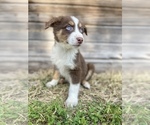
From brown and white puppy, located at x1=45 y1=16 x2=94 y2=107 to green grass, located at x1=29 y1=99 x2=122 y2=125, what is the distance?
0.06 meters

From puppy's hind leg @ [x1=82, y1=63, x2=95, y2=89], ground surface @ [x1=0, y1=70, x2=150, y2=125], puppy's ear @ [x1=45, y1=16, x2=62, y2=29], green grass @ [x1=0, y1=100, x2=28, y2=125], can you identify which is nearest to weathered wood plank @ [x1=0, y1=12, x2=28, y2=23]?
puppy's ear @ [x1=45, y1=16, x2=62, y2=29]

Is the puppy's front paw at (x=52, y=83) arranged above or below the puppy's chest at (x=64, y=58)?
below

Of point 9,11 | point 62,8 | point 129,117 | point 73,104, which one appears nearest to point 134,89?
point 129,117

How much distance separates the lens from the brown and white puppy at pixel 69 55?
160 centimetres

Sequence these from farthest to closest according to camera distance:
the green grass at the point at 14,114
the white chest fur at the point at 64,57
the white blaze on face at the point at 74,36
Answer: the white chest fur at the point at 64,57 < the white blaze on face at the point at 74,36 < the green grass at the point at 14,114

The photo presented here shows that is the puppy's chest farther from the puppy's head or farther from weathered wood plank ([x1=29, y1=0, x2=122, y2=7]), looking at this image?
weathered wood plank ([x1=29, y1=0, x2=122, y2=7])

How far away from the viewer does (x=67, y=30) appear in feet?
5.28

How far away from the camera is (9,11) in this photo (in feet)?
5.15

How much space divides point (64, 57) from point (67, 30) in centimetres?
20

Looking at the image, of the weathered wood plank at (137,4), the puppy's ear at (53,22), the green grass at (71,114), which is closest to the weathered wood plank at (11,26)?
the puppy's ear at (53,22)

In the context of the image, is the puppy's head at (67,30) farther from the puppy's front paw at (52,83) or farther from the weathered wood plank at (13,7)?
the puppy's front paw at (52,83)

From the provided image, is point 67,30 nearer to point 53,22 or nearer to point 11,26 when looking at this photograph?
point 53,22

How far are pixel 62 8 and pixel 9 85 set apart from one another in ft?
1.76

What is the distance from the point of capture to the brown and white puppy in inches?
63.0
